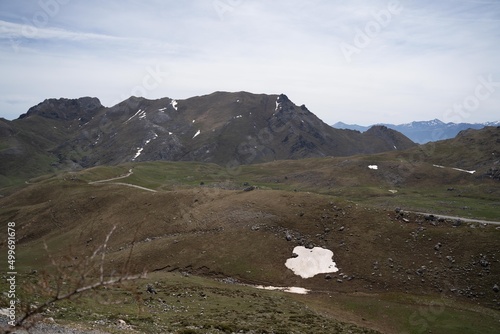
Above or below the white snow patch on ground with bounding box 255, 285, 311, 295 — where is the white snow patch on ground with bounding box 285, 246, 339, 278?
above

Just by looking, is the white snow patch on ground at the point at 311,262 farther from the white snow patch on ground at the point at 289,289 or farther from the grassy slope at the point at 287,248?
the white snow patch on ground at the point at 289,289

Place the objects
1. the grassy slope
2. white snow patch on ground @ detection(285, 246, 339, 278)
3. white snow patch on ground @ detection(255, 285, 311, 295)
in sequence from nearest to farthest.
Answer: the grassy slope < white snow patch on ground @ detection(255, 285, 311, 295) < white snow patch on ground @ detection(285, 246, 339, 278)

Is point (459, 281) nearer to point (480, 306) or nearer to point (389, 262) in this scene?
point (480, 306)

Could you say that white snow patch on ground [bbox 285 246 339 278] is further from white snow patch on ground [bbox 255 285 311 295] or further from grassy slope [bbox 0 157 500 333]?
white snow patch on ground [bbox 255 285 311 295]

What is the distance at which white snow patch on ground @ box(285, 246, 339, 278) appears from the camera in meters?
63.1

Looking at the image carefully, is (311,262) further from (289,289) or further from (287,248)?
(289,289)

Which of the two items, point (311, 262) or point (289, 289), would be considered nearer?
point (289, 289)

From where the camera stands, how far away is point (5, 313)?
26703mm

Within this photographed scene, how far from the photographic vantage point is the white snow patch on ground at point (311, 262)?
6312 cm

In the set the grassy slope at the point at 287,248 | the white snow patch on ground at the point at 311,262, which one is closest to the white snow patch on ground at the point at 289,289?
the grassy slope at the point at 287,248

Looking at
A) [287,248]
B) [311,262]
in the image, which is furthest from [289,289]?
[287,248]

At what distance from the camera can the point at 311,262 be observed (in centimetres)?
6506

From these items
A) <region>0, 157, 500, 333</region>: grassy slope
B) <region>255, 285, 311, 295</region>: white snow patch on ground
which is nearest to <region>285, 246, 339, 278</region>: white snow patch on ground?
<region>0, 157, 500, 333</region>: grassy slope

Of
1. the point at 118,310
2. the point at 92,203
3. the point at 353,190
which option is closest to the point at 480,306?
the point at 118,310
